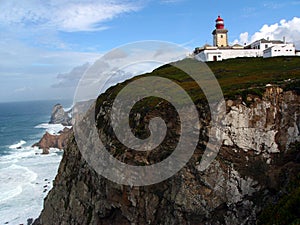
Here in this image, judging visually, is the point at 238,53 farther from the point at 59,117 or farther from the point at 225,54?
the point at 59,117

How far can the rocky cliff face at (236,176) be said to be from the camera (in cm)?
2047

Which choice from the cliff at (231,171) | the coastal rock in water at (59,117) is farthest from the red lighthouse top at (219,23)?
the coastal rock in water at (59,117)

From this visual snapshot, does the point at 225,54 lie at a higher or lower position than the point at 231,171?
higher

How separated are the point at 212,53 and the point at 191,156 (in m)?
32.0

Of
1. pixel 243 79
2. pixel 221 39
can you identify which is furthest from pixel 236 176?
pixel 221 39

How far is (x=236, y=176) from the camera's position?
20.8m

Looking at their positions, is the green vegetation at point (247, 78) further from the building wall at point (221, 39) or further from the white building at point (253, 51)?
the building wall at point (221, 39)

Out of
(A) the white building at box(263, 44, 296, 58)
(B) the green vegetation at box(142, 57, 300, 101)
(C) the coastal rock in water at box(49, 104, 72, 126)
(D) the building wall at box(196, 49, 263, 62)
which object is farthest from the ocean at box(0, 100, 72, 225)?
(A) the white building at box(263, 44, 296, 58)

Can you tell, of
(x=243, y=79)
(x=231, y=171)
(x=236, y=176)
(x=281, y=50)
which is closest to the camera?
(x=236, y=176)

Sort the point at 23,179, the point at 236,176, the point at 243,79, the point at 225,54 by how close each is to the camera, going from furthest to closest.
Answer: the point at 23,179
the point at 225,54
the point at 243,79
the point at 236,176

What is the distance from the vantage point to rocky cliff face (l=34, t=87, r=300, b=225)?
20469 mm

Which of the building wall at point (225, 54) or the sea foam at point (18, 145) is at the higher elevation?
the building wall at point (225, 54)

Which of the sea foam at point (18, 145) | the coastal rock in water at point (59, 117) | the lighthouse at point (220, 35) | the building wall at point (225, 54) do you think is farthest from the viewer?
the coastal rock in water at point (59, 117)

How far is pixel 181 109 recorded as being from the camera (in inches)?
943
